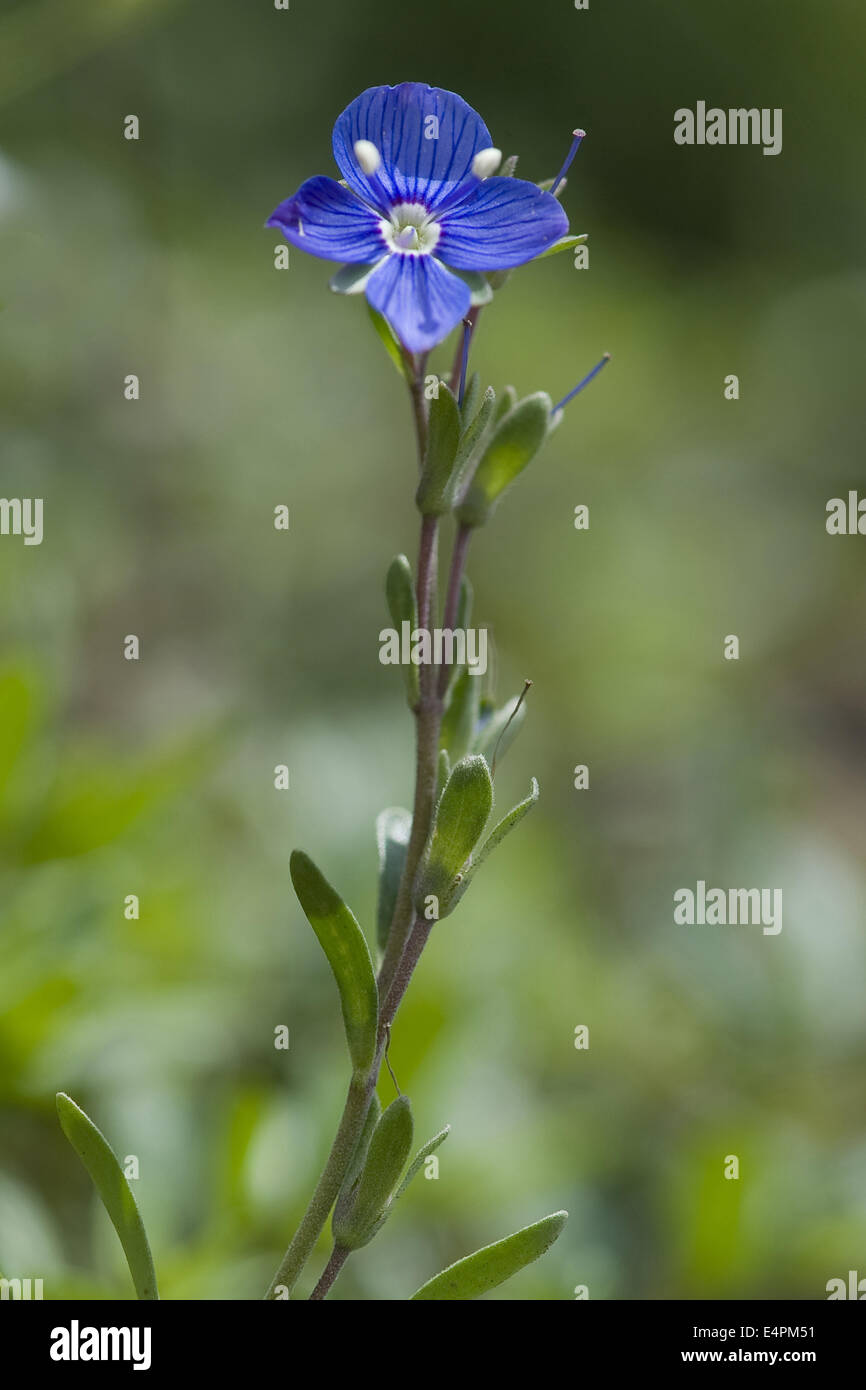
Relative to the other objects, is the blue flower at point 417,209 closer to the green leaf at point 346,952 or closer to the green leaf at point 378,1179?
the green leaf at point 346,952

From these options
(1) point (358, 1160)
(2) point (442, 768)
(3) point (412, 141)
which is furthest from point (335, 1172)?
(3) point (412, 141)

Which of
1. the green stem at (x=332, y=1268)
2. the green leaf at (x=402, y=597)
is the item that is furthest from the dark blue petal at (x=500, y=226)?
the green stem at (x=332, y=1268)

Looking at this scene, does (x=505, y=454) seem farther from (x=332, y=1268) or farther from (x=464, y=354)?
(x=332, y=1268)

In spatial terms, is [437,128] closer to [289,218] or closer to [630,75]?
[289,218]

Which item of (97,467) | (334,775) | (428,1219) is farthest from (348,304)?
(428,1219)

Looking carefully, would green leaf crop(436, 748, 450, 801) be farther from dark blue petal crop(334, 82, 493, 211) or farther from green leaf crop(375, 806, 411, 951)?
dark blue petal crop(334, 82, 493, 211)

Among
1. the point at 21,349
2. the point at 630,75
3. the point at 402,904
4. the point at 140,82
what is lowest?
the point at 402,904
